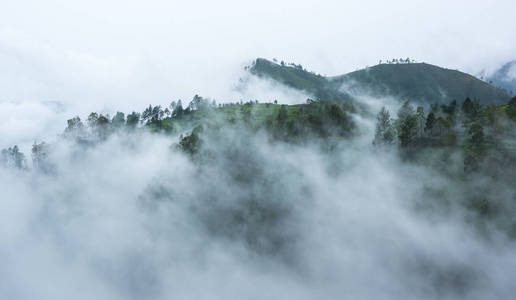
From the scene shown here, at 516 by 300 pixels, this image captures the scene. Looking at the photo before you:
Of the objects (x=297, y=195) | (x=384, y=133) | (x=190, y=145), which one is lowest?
(x=297, y=195)

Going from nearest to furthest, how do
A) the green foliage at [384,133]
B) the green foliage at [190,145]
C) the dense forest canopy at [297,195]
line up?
1. the dense forest canopy at [297,195]
2. the green foliage at [384,133]
3. the green foliage at [190,145]

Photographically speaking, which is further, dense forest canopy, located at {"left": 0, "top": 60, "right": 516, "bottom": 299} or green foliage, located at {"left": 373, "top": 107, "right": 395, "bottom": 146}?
green foliage, located at {"left": 373, "top": 107, "right": 395, "bottom": 146}

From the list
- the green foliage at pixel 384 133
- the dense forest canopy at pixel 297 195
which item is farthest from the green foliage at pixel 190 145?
the green foliage at pixel 384 133

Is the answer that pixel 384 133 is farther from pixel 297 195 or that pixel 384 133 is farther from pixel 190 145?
pixel 190 145

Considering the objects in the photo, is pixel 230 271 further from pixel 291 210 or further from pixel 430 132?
pixel 430 132

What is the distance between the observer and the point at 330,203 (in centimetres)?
12512

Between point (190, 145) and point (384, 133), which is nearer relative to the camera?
point (384, 133)

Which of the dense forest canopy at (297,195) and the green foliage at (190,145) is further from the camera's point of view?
the green foliage at (190,145)

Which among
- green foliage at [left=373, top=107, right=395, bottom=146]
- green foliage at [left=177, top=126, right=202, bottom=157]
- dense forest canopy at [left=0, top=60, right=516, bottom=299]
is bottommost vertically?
dense forest canopy at [left=0, top=60, right=516, bottom=299]

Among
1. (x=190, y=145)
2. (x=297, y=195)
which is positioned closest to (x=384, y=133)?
(x=297, y=195)

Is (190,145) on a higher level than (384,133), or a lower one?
lower

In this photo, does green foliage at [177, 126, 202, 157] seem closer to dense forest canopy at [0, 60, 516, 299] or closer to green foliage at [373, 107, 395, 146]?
dense forest canopy at [0, 60, 516, 299]

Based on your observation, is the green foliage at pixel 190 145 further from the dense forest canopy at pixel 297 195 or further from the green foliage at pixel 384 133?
the green foliage at pixel 384 133

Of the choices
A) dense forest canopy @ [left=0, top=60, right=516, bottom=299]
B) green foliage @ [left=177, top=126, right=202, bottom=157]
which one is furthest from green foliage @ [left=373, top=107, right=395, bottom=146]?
green foliage @ [left=177, top=126, right=202, bottom=157]
